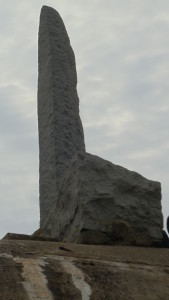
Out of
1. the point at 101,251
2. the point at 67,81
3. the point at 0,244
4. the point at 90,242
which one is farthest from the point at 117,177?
the point at 67,81

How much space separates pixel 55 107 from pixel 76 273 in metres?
4.19

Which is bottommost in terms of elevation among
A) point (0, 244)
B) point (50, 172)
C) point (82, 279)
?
point (82, 279)

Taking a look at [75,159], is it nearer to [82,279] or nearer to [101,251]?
[101,251]

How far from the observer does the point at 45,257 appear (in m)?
3.25

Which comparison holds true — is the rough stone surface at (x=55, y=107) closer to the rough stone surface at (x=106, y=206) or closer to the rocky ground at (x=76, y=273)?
the rough stone surface at (x=106, y=206)

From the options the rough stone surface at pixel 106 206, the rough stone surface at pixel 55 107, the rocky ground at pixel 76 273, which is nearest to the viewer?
the rocky ground at pixel 76 273

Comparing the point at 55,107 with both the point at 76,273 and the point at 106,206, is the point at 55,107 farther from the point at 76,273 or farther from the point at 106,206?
the point at 76,273

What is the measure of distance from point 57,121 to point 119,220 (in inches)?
107

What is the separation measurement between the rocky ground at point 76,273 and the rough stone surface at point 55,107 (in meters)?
3.03

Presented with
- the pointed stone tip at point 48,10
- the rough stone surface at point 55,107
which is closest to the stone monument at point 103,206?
the rough stone surface at point 55,107

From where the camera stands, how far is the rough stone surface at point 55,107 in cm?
682

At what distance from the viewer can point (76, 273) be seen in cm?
310

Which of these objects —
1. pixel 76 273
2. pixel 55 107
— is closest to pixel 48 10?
pixel 55 107

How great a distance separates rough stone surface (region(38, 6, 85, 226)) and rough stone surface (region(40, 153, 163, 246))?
1.83 meters
